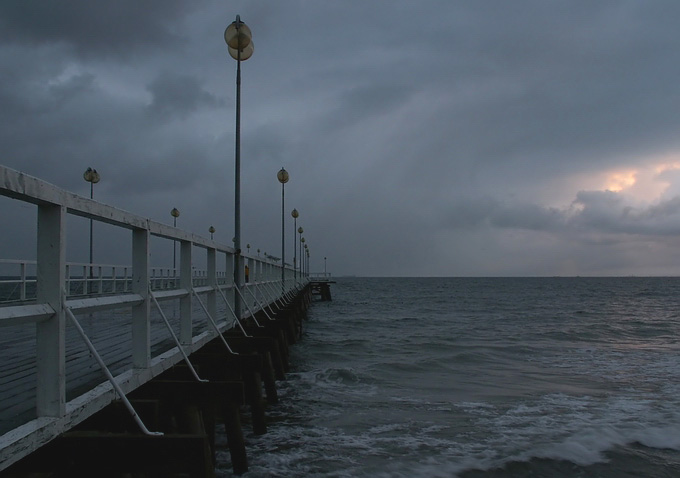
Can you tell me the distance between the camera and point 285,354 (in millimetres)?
12094

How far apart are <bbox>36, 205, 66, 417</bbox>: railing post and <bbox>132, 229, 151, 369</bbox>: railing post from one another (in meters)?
1.31

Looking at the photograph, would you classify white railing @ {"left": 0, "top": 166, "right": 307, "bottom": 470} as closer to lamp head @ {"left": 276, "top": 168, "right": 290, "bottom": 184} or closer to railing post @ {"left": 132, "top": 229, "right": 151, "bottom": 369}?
railing post @ {"left": 132, "top": 229, "right": 151, "bottom": 369}

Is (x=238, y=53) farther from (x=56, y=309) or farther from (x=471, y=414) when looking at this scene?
(x=56, y=309)

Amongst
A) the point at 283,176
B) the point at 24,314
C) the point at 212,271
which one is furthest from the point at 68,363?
the point at 283,176

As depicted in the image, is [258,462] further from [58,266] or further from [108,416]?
[58,266]

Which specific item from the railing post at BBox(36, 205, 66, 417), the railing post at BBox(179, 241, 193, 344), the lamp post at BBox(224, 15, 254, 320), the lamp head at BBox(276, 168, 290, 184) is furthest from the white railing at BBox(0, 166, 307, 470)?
the lamp head at BBox(276, 168, 290, 184)

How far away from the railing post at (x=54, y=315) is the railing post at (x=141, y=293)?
1.31m

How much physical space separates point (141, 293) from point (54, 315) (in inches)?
54.7

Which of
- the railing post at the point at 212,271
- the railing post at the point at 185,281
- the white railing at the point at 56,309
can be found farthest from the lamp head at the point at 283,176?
the white railing at the point at 56,309

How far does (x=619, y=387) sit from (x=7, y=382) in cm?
1109

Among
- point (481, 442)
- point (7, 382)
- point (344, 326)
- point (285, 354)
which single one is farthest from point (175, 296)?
point (344, 326)

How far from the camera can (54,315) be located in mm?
3131

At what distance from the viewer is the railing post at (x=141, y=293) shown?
4.51m

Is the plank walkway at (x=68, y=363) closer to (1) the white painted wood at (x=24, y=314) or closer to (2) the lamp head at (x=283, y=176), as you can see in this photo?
(1) the white painted wood at (x=24, y=314)
